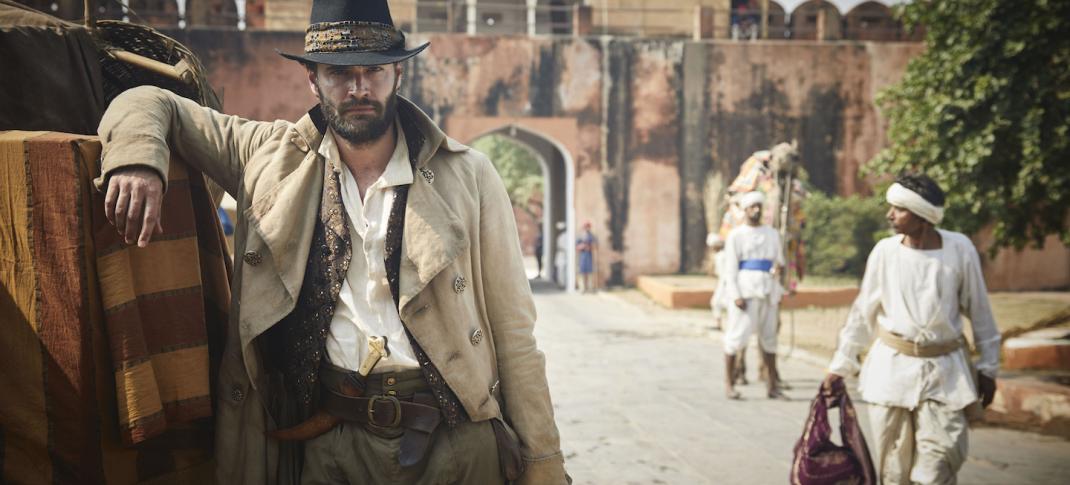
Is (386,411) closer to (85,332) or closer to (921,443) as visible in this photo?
(85,332)

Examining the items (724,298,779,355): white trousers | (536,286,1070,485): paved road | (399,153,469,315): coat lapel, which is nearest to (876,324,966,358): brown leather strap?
(536,286,1070,485): paved road

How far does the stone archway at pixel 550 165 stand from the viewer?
1897 cm

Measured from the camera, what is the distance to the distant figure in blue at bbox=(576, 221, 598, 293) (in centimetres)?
1869

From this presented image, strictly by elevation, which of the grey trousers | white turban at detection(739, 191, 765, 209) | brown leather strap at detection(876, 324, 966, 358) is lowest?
brown leather strap at detection(876, 324, 966, 358)

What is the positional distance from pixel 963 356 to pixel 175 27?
59.2 feet

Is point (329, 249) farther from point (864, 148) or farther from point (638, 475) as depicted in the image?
point (864, 148)

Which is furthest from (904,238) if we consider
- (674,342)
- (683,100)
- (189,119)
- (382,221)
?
(683,100)

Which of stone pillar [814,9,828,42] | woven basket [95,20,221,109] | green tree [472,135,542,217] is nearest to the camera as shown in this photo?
woven basket [95,20,221,109]

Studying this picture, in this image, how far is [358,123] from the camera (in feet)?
7.34

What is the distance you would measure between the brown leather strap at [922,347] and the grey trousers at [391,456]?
2731 mm

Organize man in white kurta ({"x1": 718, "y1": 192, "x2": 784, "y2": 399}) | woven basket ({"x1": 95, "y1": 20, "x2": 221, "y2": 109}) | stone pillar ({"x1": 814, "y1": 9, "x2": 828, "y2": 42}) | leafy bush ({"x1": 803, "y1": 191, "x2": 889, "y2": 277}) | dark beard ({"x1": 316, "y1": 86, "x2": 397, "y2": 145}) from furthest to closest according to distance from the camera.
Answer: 1. stone pillar ({"x1": 814, "y1": 9, "x2": 828, "y2": 42})
2. leafy bush ({"x1": 803, "y1": 191, "x2": 889, "y2": 277})
3. man in white kurta ({"x1": 718, "y1": 192, "x2": 784, "y2": 399})
4. woven basket ({"x1": 95, "y1": 20, "x2": 221, "y2": 109})
5. dark beard ({"x1": 316, "y1": 86, "x2": 397, "y2": 145})

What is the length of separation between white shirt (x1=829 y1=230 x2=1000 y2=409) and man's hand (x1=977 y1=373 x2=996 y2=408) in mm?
33

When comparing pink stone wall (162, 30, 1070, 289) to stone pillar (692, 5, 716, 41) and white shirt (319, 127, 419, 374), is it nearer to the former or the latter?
stone pillar (692, 5, 716, 41)

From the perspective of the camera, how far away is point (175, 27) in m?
18.6
